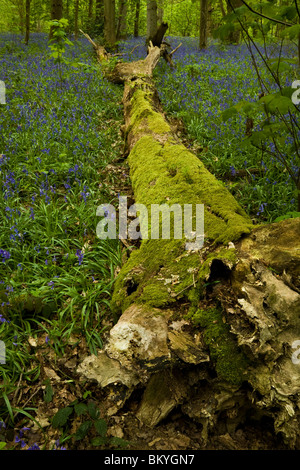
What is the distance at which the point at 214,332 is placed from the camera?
80.3 inches

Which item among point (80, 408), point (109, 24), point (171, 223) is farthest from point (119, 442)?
point (109, 24)

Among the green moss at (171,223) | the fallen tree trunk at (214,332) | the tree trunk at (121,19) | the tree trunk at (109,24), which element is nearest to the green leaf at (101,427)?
the fallen tree trunk at (214,332)

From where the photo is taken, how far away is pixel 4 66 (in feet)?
34.0

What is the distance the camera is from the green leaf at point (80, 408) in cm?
213

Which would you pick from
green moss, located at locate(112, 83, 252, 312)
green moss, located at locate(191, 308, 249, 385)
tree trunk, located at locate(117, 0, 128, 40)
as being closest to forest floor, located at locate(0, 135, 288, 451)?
green moss, located at locate(191, 308, 249, 385)

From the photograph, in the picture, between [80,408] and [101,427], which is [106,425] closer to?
[101,427]

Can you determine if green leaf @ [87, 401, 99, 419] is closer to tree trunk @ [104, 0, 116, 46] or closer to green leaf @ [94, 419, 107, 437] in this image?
green leaf @ [94, 419, 107, 437]

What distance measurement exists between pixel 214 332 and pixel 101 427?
0.95 m

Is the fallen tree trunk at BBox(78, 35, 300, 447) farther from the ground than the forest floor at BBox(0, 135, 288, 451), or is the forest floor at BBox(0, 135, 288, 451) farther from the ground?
the fallen tree trunk at BBox(78, 35, 300, 447)

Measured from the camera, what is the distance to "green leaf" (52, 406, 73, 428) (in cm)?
210

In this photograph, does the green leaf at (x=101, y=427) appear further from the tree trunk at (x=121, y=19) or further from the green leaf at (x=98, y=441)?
the tree trunk at (x=121, y=19)

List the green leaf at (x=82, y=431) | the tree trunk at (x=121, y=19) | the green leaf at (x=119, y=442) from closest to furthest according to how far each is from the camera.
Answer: the green leaf at (x=119, y=442)
the green leaf at (x=82, y=431)
the tree trunk at (x=121, y=19)

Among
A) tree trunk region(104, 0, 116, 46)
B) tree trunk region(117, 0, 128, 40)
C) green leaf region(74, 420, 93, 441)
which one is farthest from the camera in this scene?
tree trunk region(117, 0, 128, 40)

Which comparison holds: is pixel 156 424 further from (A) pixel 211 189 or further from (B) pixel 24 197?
(B) pixel 24 197
